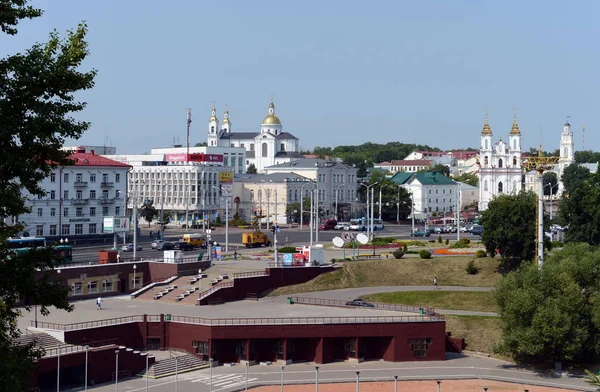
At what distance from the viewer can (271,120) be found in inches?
7515

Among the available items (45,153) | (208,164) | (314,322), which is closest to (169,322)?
(314,322)

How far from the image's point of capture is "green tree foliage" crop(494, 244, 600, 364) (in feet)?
157

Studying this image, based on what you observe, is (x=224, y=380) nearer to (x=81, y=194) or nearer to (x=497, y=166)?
(x=81, y=194)

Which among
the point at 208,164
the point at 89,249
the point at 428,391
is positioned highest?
the point at 208,164

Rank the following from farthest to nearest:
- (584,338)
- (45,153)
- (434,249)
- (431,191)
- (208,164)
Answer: (431,191) < (208,164) < (434,249) < (584,338) < (45,153)

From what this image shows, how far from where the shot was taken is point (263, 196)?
146500mm

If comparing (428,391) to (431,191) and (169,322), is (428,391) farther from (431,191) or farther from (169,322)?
(431,191)

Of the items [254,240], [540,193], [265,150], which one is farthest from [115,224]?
[265,150]

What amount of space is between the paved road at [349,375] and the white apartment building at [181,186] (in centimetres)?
8406

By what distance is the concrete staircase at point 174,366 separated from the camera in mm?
46562

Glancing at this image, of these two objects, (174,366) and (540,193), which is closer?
(174,366)

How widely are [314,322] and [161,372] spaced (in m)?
9.16

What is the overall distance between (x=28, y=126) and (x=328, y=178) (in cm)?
13866

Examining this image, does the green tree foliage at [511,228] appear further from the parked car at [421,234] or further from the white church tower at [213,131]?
the white church tower at [213,131]
